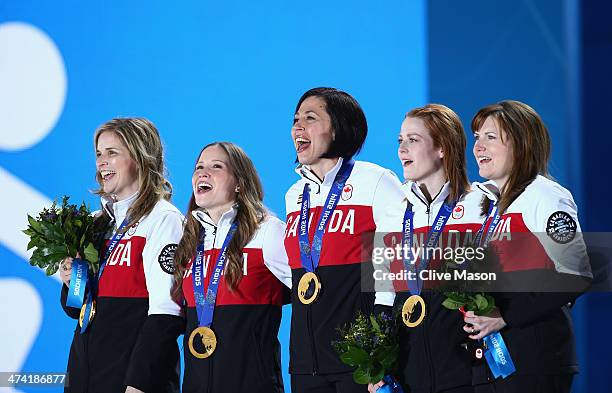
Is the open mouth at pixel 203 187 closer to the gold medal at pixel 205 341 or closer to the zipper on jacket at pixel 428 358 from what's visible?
the gold medal at pixel 205 341

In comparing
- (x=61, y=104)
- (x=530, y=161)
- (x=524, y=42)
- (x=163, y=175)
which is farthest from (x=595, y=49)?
(x=61, y=104)

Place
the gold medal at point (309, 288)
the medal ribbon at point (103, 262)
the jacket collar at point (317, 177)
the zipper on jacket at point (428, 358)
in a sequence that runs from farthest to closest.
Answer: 1. the medal ribbon at point (103, 262)
2. the jacket collar at point (317, 177)
3. the gold medal at point (309, 288)
4. the zipper on jacket at point (428, 358)

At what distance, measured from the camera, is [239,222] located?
4.11 meters

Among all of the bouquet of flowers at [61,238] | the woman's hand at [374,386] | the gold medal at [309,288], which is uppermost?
the bouquet of flowers at [61,238]

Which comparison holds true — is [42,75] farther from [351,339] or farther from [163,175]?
[351,339]

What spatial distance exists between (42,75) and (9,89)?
0.25 metres

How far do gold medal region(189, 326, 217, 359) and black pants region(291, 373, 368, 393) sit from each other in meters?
0.35

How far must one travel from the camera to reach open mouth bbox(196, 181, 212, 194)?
4.18 metres

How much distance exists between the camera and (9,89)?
6391 mm

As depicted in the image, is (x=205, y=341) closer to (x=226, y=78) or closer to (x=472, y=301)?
(x=472, y=301)

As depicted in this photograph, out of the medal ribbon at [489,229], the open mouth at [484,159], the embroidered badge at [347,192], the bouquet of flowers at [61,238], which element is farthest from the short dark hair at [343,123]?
the bouquet of flowers at [61,238]

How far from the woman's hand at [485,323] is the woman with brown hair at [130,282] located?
1348 millimetres

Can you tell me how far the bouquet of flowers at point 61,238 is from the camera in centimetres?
429

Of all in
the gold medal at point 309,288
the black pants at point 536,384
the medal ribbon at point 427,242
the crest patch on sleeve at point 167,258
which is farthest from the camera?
the crest patch on sleeve at point 167,258
